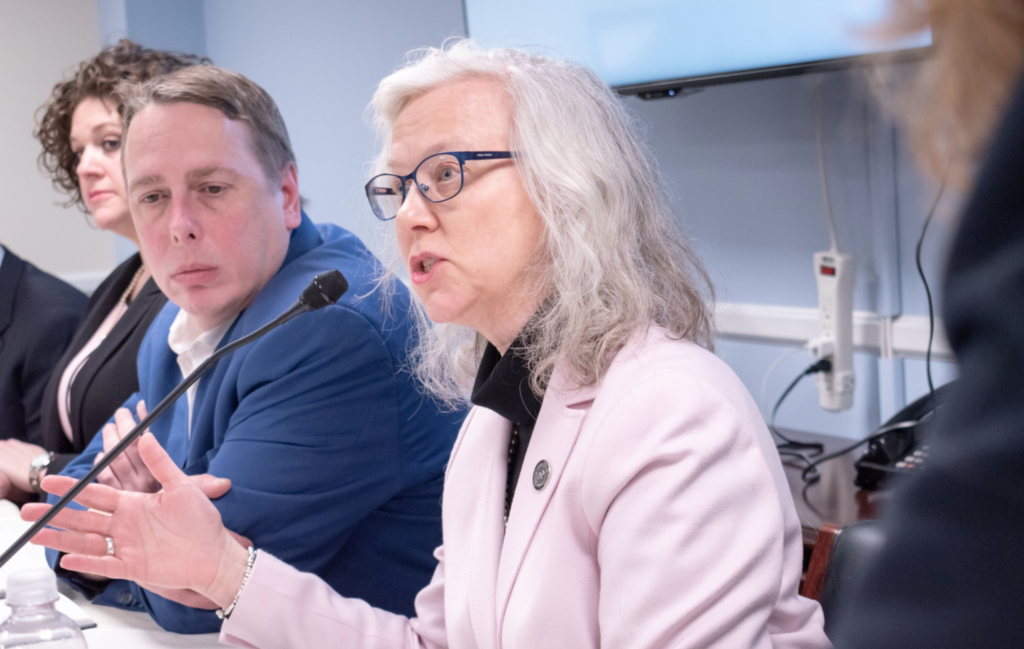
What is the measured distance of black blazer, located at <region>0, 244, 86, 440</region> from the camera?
2.26m

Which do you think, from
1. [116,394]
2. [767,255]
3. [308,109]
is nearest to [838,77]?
[767,255]

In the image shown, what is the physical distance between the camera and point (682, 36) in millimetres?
1771

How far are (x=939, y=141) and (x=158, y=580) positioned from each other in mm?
1018

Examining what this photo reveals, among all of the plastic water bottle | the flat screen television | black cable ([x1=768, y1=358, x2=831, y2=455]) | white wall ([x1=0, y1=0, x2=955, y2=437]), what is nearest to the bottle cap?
the plastic water bottle

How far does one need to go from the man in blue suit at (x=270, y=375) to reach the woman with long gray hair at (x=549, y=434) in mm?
144

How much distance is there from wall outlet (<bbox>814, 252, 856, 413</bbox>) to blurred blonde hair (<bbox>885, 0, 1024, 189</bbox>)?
55.3 inches

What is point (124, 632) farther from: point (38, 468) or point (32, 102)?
point (32, 102)

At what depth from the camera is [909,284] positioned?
172cm

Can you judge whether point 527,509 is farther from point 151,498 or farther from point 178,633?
point 178,633

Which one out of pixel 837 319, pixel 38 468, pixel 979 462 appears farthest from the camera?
pixel 38 468

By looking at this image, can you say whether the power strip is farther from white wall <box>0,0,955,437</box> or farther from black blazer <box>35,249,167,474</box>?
black blazer <box>35,249,167,474</box>

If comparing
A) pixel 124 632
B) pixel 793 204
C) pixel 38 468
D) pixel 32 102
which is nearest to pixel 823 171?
pixel 793 204

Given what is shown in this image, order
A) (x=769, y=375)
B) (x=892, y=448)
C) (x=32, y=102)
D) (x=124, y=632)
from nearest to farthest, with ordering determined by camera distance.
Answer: (x=124, y=632)
(x=892, y=448)
(x=769, y=375)
(x=32, y=102)

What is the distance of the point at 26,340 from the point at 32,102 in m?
1.47
